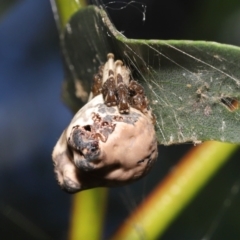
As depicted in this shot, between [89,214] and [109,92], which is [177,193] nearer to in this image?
[89,214]

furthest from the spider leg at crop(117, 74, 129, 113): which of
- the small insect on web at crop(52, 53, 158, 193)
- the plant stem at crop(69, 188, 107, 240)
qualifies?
the plant stem at crop(69, 188, 107, 240)

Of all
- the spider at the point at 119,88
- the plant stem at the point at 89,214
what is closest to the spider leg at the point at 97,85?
the spider at the point at 119,88

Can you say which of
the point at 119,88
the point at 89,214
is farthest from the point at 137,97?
the point at 89,214

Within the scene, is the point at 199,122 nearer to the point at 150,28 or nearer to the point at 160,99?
the point at 160,99

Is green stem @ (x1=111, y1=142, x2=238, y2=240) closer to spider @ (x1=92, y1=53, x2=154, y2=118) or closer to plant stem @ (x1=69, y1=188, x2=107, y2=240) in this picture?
plant stem @ (x1=69, y1=188, x2=107, y2=240)

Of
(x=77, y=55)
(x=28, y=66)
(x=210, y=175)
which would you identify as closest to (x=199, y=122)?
(x=77, y=55)

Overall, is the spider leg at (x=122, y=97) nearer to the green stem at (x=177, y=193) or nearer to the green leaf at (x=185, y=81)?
the green leaf at (x=185, y=81)
